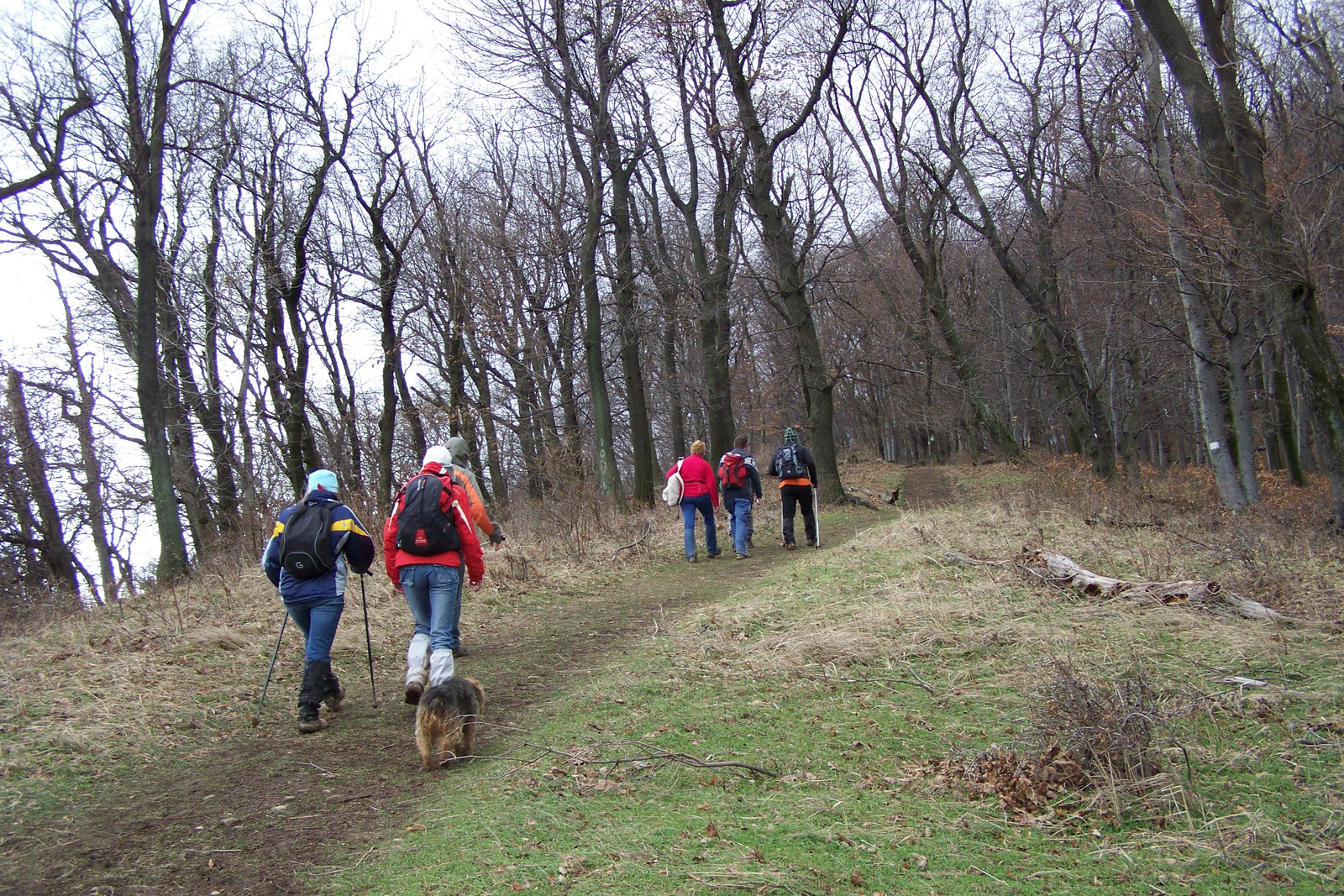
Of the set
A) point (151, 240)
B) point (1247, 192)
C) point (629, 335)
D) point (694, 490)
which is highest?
point (151, 240)

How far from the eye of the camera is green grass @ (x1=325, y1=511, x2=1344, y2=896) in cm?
327

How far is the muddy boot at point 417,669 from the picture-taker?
235 inches

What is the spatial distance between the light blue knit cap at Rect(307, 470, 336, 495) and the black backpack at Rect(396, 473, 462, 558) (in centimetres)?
60

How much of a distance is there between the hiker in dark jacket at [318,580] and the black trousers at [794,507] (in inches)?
320

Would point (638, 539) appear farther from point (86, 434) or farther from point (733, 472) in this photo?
point (86, 434)

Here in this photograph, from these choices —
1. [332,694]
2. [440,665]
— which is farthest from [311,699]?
[440,665]

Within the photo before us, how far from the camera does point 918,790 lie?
4.05 metres

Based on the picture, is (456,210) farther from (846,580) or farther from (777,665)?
(777,665)

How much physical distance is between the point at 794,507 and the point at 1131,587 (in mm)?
6641

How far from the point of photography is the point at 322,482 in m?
6.29

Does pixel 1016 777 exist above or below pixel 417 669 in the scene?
below

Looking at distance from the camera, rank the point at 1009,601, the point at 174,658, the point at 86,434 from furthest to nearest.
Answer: the point at 86,434 → the point at 174,658 → the point at 1009,601

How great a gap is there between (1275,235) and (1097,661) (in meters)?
7.78

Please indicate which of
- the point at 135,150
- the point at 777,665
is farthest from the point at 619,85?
the point at 777,665
